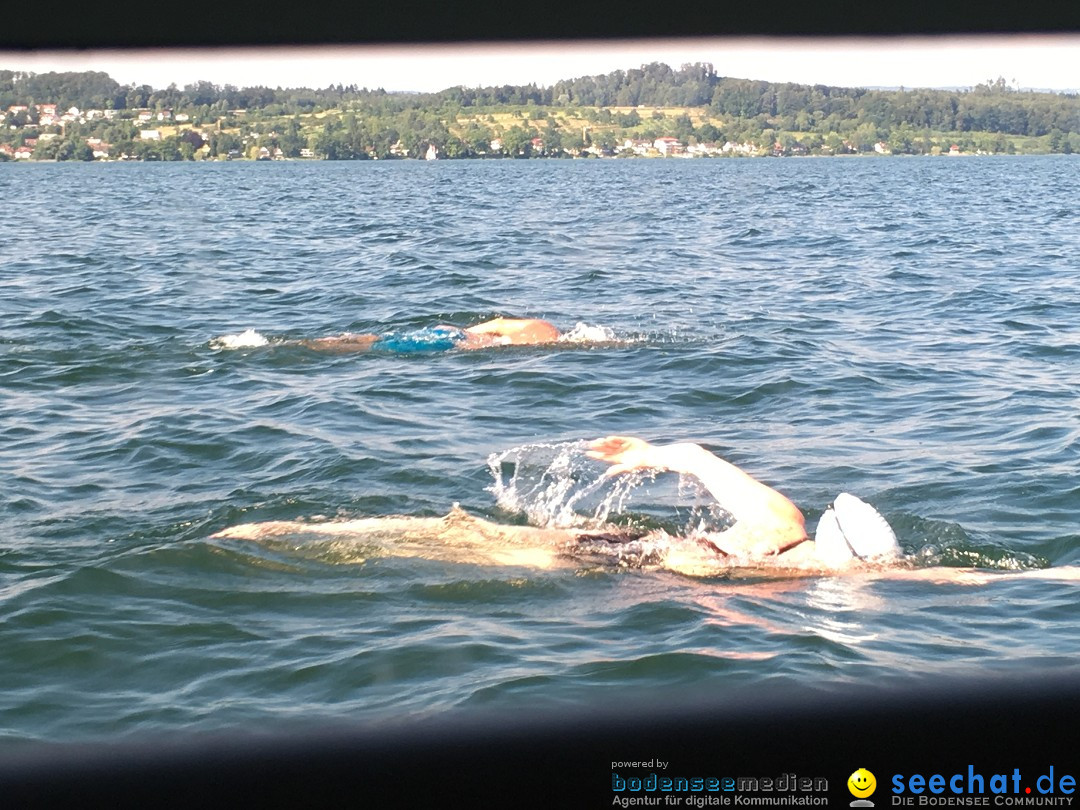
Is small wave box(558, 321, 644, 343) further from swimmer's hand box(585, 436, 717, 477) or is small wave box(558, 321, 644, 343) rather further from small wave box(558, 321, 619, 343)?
swimmer's hand box(585, 436, 717, 477)

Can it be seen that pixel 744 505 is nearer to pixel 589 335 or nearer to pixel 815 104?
pixel 589 335

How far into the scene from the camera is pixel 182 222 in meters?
35.9

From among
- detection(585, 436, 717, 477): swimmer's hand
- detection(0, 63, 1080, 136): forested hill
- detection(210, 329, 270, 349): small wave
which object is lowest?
detection(210, 329, 270, 349): small wave

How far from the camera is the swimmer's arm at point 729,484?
237 inches

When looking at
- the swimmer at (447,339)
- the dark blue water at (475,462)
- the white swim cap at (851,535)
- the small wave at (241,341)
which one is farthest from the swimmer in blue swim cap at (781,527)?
the small wave at (241,341)

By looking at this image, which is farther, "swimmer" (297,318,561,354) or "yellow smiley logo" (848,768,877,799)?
"swimmer" (297,318,561,354)

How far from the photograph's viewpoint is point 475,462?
955 cm

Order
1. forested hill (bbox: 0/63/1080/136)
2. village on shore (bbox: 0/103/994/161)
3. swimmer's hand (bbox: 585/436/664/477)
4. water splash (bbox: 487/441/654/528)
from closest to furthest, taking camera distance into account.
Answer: swimmer's hand (bbox: 585/436/664/477), water splash (bbox: 487/441/654/528), village on shore (bbox: 0/103/994/161), forested hill (bbox: 0/63/1080/136)

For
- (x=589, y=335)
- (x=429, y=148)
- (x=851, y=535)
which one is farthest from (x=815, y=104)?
(x=851, y=535)

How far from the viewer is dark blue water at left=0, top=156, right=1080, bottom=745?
18.2 ft

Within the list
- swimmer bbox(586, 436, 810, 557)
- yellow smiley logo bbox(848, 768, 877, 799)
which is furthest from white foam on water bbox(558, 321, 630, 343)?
yellow smiley logo bbox(848, 768, 877, 799)

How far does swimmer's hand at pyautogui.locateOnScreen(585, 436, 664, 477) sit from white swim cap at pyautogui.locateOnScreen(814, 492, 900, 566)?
1405mm

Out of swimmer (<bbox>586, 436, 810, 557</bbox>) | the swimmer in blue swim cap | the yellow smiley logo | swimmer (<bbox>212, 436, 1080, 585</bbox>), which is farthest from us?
swimmer (<bbox>212, 436, 1080, 585</bbox>)

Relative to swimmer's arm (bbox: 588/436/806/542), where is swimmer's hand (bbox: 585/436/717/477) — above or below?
above
